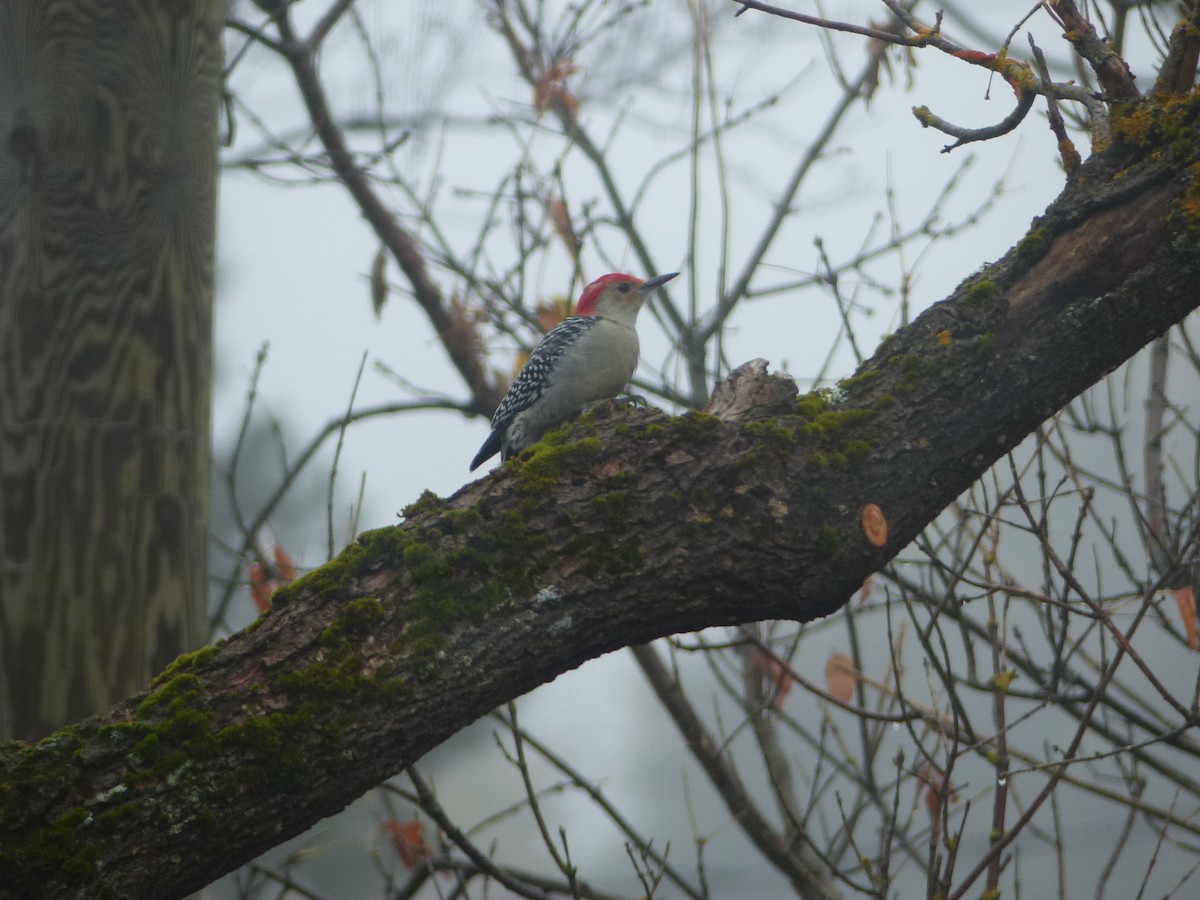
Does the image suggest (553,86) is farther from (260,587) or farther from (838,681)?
(838,681)

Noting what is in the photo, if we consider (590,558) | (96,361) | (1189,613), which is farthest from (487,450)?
(1189,613)

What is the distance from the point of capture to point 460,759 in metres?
9.13

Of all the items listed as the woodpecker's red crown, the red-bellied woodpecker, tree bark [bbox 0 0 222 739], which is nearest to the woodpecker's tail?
the red-bellied woodpecker

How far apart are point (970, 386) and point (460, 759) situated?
7689 mm

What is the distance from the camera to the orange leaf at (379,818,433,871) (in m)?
3.87

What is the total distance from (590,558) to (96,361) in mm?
1470

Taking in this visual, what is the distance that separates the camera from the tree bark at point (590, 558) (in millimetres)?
1832

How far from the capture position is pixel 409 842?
391cm

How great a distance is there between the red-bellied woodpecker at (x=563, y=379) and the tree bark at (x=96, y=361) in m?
1.63

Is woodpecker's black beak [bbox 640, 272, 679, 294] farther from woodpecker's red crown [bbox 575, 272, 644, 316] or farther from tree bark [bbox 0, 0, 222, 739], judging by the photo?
tree bark [bbox 0, 0, 222, 739]

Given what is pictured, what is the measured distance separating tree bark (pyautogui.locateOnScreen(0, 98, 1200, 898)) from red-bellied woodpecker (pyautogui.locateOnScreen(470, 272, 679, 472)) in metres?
1.83

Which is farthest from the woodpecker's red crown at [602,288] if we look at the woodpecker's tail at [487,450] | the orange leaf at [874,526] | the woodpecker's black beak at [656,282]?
the orange leaf at [874,526]

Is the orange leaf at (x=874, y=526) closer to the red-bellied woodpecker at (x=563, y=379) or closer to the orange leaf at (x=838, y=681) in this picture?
the orange leaf at (x=838, y=681)

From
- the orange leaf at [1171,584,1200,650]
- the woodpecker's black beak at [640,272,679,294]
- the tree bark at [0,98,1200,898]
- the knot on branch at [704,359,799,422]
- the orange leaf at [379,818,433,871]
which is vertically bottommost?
the orange leaf at [1171,584,1200,650]
